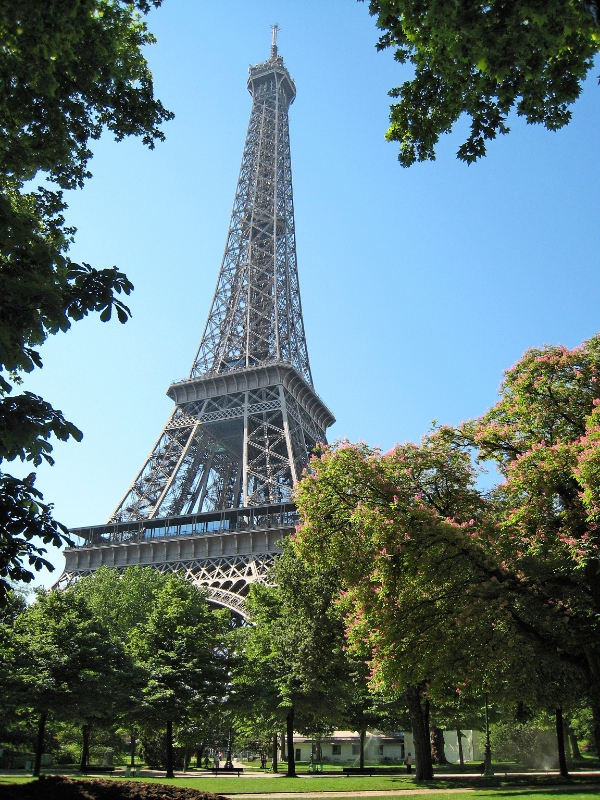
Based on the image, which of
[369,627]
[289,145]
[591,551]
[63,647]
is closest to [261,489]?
[63,647]

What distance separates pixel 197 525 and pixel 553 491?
138 ft

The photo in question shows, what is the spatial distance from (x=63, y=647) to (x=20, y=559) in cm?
2354

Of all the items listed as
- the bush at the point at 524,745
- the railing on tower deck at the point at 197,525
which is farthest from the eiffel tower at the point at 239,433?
the bush at the point at 524,745

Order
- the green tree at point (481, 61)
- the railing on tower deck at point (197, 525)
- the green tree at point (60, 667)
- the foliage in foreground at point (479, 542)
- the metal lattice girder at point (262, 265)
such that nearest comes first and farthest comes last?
1. the green tree at point (481, 61)
2. the foliage in foreground at point (479, 542)
3. the green tree at point (60, 667)
4. the railing on tower deck at point (197, 525)
5. the metal lattice girder at point (262, 265)

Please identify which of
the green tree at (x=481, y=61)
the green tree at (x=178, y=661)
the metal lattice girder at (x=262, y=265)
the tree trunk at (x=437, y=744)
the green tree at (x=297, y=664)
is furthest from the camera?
the metal lattice girder at (x=262, y=265)

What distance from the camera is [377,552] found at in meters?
19.0

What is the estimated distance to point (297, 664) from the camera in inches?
1193

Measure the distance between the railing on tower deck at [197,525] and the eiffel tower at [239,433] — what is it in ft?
0.34

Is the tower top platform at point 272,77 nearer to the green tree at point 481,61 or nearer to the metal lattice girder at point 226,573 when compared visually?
the metal lattice girder at point 226,573

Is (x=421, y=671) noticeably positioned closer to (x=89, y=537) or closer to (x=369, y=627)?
(x=369, y=627)

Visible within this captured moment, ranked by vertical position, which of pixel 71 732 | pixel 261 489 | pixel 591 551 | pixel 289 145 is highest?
pixel 289 145

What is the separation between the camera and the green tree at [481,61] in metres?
7.16

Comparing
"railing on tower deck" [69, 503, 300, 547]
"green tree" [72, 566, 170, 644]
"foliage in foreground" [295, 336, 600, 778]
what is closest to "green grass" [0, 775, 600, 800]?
"foliage in foreground" [295, 336, 600, 778]

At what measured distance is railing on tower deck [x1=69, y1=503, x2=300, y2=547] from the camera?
5256 cm
